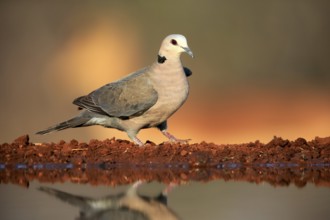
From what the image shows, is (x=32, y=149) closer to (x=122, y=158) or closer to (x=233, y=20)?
(x=122, y=158)

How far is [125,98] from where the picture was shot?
8898 millimetres

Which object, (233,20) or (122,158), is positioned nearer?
(122,158)

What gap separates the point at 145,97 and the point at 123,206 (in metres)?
4.71

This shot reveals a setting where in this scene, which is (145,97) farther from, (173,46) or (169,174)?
(169,174)

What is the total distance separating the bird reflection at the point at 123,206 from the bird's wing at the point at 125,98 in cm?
413

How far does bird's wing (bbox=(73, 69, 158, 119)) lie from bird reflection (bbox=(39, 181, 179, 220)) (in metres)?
4.13

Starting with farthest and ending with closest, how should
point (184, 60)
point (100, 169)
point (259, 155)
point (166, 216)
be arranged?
point (184, 60) → point (259, 155) → point (100, 169) → point (166, 216)

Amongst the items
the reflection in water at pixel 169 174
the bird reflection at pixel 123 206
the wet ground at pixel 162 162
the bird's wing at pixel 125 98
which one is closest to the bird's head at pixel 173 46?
the bird's wing at pixel 125 98

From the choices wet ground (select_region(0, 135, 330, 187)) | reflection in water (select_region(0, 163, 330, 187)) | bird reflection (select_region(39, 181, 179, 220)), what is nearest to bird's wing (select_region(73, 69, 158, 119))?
wet ground (select_region(0, 135, 330, 187))

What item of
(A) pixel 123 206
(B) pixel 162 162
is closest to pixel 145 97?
(B) pixel 162 162

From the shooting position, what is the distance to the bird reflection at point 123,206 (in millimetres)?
3766

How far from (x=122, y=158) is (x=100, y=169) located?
22.3 inches

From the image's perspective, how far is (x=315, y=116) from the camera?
547 inches

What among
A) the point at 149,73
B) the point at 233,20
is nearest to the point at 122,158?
the point at 149,73
